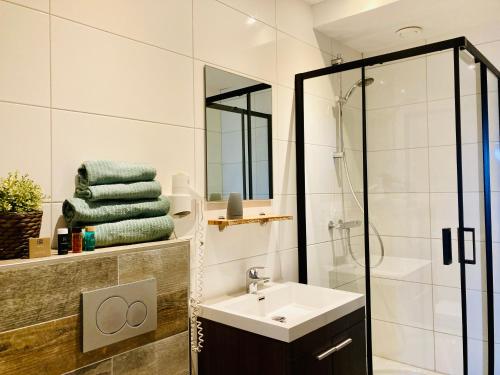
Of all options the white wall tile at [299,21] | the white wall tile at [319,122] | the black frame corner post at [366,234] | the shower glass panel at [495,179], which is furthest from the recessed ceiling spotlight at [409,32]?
the white wall tile at [319,122]

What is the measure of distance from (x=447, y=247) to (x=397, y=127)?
2.30 ft

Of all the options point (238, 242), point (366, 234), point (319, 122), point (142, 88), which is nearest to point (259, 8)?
point (319, 122)

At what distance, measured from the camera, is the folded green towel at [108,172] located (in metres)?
1.43

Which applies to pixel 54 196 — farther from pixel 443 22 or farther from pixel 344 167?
pixel 443 22

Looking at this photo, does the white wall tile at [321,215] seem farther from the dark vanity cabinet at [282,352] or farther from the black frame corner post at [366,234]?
the dark vanity cabinet at [282,352]

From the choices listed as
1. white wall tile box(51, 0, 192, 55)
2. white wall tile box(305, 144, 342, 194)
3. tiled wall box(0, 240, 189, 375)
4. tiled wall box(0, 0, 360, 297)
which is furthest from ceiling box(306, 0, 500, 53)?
tiled wall box(0, 240, 189, 375)

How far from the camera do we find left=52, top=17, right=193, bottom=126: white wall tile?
4.85 ft

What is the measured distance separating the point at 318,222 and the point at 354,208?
27 cm

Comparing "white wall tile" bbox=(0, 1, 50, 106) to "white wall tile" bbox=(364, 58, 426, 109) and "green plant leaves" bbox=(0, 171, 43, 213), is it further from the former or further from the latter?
"white wall tile" bbox=(364, 58, 426, 109)

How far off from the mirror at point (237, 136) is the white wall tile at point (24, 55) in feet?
2.53

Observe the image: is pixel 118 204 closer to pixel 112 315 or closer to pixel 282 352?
pixel 112 315

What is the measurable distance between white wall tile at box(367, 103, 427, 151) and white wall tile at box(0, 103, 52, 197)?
1686 millimetres

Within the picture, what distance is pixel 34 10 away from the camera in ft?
4.58

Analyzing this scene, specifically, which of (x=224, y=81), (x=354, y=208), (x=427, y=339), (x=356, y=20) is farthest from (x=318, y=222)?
(x=356, y=20)
